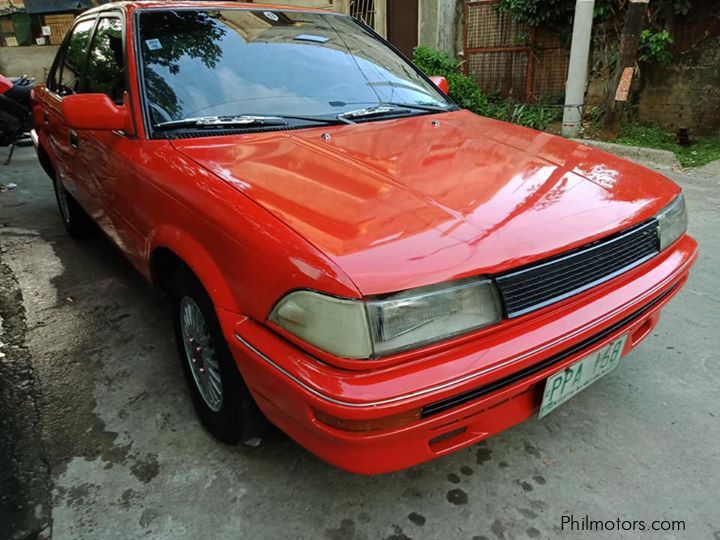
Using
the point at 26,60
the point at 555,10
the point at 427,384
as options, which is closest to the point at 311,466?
the point at 427,384

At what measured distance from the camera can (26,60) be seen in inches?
527

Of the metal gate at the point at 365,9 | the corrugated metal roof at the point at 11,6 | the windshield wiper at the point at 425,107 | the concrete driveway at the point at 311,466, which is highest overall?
the corrugated metal roof at the point at 11,6

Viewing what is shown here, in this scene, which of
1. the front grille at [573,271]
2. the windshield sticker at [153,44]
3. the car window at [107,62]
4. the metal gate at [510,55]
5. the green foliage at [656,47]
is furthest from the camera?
the metal gate at [510,55]

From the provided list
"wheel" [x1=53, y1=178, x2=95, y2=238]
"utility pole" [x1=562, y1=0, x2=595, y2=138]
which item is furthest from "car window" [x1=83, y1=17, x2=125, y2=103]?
"utility pole" [x1=562, y1=0, x2=595, y2=138]

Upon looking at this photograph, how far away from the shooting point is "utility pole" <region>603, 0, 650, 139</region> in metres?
5.78

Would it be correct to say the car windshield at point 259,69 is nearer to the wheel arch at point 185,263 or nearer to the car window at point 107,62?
the car window at point 107,62

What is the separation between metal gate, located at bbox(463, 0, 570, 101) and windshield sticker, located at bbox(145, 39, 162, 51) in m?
6.94

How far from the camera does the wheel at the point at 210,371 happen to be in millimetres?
1814

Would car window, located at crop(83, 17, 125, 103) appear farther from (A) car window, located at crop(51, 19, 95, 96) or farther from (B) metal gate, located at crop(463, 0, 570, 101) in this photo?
(B) metal gate, located at crop(463, 0, 570, 101)

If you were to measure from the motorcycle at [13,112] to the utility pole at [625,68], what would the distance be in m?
7.16

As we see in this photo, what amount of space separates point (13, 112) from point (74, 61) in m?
4.25

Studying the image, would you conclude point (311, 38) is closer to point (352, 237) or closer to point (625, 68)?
point (352, 237)

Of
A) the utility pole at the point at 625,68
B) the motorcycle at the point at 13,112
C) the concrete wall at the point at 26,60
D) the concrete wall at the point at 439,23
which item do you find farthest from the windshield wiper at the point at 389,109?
the concrete wall at the point at 26,60

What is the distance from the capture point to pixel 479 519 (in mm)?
1751
